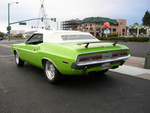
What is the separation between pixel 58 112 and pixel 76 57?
1.26 meters

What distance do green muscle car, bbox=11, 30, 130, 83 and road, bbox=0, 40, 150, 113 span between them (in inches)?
20.6

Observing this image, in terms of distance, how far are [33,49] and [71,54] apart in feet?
6.67

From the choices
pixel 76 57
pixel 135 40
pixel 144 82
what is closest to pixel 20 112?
pixel 76 57

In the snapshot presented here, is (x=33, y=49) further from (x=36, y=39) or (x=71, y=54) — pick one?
(x=71, y=54)

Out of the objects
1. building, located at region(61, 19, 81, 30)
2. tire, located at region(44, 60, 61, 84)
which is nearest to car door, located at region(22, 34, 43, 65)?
tire, located at region(44, 60, 61, 84)

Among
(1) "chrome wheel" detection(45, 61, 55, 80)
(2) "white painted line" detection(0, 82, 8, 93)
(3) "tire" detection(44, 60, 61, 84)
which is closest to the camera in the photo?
(2) "white painted line" detection(0, 82, 8, 93)

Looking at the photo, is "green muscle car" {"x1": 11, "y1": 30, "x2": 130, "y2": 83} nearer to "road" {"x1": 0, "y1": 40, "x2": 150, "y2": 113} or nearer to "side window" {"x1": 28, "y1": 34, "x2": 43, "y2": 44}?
"side window" {"x1": 28, "y1": 34, "x2": 43, "y2": 44}

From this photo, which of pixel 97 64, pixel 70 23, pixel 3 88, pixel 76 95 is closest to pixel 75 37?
pixel 97 64

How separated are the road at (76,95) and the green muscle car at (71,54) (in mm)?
522

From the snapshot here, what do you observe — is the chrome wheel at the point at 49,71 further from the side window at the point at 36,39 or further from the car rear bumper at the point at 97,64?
the car rear bumper at the point at 97,64

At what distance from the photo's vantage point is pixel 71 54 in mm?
3559

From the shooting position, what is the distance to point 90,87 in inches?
167

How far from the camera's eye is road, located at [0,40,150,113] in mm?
3018

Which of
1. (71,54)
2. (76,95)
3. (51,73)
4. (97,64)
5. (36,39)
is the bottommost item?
(76,95)
